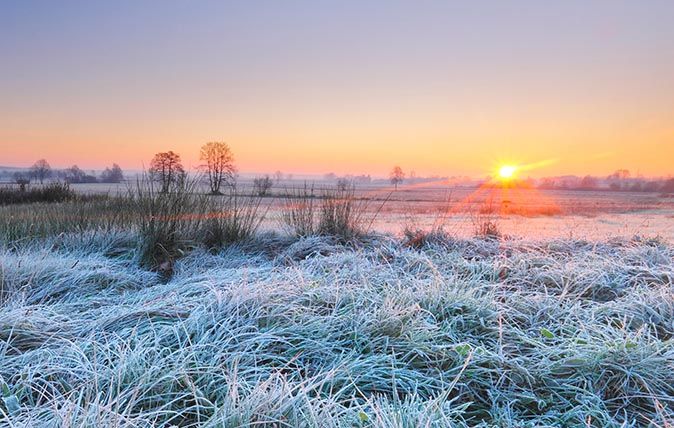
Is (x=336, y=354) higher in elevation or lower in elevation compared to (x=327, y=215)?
lower

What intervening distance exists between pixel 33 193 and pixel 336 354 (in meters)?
15.9

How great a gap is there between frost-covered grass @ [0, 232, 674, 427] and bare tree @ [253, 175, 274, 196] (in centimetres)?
268

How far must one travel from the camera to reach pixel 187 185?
514 centimetres

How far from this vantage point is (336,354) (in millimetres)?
1930

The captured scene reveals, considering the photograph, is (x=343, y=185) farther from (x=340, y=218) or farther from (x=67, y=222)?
(x=67, y=222)

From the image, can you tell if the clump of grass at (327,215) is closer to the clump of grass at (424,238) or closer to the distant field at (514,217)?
the distant field at (514,217)

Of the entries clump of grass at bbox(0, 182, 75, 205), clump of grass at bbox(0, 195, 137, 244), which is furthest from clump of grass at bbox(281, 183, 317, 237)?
clump of grass at bbox(0, 182, 75, 205)

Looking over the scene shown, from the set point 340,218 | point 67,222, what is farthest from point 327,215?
point 67,222

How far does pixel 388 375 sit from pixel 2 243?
5.10m

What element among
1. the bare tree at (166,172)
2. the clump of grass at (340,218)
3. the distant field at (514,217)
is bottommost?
the distant field at (514,217)

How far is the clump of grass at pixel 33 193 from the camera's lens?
41.1 feet

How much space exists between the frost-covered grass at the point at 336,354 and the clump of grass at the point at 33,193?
1143 centimetres

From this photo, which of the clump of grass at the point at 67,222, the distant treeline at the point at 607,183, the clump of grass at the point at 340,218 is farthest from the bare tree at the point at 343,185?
the distant treeline at the point at 607,183

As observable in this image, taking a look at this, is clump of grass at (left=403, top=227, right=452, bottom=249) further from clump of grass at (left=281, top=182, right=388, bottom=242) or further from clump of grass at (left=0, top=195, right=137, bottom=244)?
clump of grass at (left=0, top=195, right=137, bottom=244)
